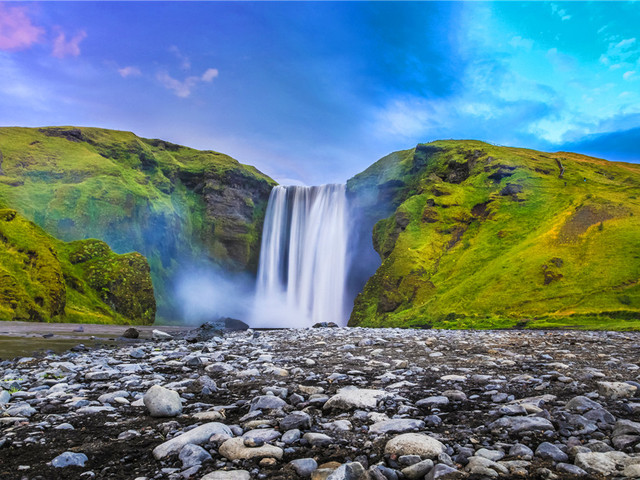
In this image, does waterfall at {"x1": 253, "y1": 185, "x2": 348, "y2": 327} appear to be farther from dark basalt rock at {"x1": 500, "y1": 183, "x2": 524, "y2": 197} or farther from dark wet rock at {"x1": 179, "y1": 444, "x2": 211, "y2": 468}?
dark wet rock at {"x1": 179, "y1": 444, "x2": 211, "y2": 468}

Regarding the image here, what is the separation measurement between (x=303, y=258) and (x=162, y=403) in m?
77.8

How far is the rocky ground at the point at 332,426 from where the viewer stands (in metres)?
2.85

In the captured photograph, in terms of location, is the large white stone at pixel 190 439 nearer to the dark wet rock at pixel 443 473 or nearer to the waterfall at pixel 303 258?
the dark wet rock at pixel 443 473

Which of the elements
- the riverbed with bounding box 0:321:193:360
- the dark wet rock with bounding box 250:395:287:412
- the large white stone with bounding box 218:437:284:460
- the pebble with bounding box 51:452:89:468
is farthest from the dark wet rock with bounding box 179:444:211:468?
the riverbed with bounding box 0:321:193:360

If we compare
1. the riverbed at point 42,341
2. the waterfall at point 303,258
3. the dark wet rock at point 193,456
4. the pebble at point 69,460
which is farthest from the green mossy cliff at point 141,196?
the dark wet rock at point 193,456

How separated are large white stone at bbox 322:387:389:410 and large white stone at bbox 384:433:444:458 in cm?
135

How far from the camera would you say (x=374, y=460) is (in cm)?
303

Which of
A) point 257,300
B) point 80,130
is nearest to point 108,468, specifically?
point 257,300

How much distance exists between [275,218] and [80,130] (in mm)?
61220

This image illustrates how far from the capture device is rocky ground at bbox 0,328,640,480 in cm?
285

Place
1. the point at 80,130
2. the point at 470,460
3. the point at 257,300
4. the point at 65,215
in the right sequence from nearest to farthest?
the point at 470,460 → the point at 65,215 → the point at 257,300 → the point at 80,130

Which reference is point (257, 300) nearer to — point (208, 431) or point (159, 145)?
point (159, 145)

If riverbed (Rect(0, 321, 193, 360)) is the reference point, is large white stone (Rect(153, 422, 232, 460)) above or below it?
above

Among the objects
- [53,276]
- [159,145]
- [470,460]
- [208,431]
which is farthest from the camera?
[159,145]
